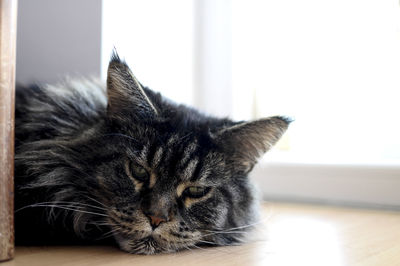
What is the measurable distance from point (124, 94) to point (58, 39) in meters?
0.98

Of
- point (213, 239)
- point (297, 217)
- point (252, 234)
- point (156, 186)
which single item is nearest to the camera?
point (156, 186)

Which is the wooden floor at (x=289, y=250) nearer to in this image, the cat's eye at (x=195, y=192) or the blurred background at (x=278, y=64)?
the cat's eye at (x=195, y=192)

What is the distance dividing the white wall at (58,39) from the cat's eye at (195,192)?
3.56 feet

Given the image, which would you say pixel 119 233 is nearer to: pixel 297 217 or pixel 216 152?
pixel 216 152

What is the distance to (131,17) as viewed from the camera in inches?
98.3

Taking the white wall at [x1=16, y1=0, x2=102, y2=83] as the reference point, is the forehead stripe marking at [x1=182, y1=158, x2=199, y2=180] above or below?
below

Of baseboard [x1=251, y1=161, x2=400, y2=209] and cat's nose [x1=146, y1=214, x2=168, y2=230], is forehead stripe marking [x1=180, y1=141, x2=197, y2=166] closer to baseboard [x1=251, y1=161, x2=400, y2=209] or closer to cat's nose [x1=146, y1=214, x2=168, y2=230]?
cat's nose [x1=146, y1=214, x2=168, y2=230]

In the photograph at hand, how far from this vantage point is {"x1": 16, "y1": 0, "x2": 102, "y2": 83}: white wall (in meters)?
2.23

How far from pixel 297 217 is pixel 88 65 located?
1263 millimetres

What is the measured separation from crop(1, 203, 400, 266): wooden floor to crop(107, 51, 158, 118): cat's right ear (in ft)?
1.46

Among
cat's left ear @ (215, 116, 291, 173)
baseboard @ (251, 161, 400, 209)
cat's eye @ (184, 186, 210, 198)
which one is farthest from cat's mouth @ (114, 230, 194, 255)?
baseboard @ (251, 161, 400, 209)

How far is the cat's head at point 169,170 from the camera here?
1396 millimetres

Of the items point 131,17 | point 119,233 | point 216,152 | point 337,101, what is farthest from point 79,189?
point 337,101

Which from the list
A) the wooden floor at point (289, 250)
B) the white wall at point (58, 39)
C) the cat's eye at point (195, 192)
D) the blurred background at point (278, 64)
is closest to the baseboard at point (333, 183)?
the blurred background at point (278, 64)
